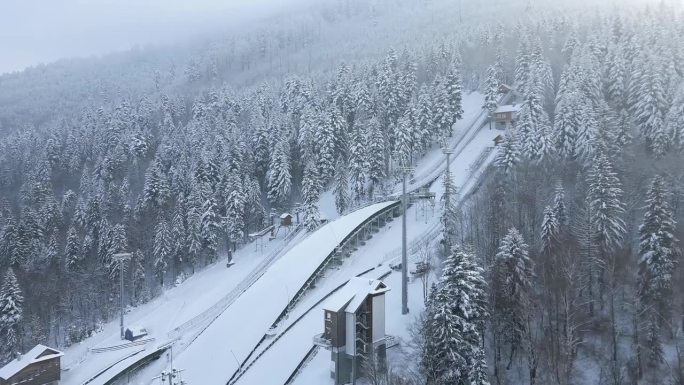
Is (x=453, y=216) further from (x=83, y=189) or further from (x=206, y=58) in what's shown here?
(x=206, y=58)

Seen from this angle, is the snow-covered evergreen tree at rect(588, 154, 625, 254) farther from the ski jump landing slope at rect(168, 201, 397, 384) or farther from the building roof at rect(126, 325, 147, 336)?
the building roof at rect(126, 325, 147, 336)

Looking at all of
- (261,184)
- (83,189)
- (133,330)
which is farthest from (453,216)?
(83,189)

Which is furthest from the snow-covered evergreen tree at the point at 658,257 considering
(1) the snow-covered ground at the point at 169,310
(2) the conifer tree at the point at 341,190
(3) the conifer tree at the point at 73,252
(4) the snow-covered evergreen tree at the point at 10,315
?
(3) the conifer tree at the point at 73,252

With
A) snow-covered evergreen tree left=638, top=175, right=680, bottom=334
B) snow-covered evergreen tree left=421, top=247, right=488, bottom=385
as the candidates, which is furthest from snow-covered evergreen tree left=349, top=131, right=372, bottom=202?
snow-covered evergreen tree left=421, top=247, right=488, bottom=385

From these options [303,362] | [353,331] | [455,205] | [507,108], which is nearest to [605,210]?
[455,205]

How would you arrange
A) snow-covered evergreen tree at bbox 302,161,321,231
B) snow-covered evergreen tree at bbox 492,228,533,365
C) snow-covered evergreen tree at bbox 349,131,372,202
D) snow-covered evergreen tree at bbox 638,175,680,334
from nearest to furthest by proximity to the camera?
snow-covered evergreen tree at bbox 492,228,533,365, snow-covered evergreen tree at bbox 638,175,680,334, snow-covered evergreen tree at bbox 302,161,321,231, snow-covered evergreen tree at bbox 349,131,372,202
